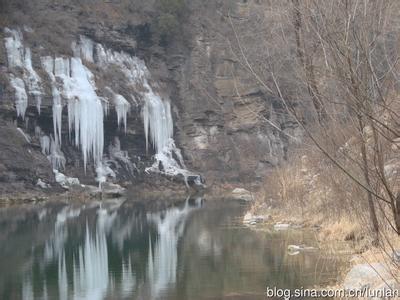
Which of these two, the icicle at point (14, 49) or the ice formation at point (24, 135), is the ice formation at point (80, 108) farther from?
the ice formation at point (24, 135)

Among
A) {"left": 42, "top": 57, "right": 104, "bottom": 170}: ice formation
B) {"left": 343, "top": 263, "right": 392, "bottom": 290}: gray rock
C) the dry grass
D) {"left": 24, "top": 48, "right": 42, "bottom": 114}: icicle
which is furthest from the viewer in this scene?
{"left": 42, "top": 57, "right": 104, "bottom": 170}: ice formation

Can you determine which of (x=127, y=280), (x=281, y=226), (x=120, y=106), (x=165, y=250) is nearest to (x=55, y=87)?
(x=120, y=106)

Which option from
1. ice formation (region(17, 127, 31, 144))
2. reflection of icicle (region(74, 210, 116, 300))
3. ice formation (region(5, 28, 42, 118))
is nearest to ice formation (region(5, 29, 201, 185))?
ice formation (region(5, 28, 42, 118))

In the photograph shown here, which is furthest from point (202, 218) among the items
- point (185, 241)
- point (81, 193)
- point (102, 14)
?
point (102, 14)

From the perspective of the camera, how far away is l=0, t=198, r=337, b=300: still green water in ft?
36.4

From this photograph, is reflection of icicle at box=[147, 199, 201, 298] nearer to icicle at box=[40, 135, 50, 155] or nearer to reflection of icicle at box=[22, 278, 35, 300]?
reflection of icicle at box=[22, 278, 35, 300]

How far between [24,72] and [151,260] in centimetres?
3137

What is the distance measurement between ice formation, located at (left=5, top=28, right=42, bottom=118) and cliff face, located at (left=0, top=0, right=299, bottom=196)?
301mm

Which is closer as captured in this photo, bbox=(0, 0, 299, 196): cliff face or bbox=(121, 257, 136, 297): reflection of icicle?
bbox=(121, 257, 136, 297): reflection of icicle

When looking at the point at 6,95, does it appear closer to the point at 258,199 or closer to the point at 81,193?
the point at 81,193

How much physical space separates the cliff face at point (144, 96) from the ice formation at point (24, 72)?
0.30 meters

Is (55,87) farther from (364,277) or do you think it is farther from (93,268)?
(364,277)

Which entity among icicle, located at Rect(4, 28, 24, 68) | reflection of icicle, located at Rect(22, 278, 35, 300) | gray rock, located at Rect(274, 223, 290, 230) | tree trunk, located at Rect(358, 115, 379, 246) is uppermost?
icicle, located at Rect(4, 28, 24, 68)

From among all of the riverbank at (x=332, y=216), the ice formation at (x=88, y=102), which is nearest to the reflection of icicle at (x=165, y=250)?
the riverbank at (x=332, y=216)
